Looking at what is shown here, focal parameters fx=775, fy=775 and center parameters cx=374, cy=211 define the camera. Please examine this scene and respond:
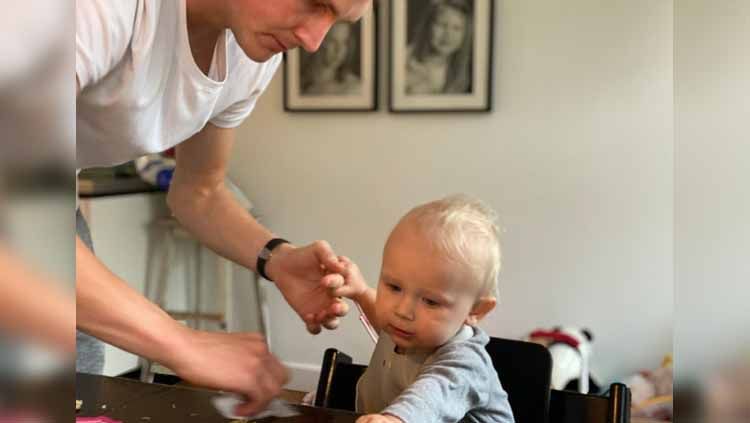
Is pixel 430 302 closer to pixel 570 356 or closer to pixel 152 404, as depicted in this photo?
pixel 152 404

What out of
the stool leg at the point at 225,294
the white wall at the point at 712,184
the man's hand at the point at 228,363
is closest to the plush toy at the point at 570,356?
the stool leg at the point at 225,294

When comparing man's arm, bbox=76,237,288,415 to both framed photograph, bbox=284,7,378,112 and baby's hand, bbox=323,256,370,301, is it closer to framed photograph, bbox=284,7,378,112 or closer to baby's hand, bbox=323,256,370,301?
baby's hand, bbox=323,256,370,301

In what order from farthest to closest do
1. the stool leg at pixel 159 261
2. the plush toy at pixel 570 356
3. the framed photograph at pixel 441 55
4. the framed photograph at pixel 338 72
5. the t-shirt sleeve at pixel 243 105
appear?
the stool leg at pixel 159 261, the framed photograph at pixel 338 72, the framed photograph at pixel 441 55, the plush toy at pixel 570 356, the t-shirt sleeve at pixel 243 105

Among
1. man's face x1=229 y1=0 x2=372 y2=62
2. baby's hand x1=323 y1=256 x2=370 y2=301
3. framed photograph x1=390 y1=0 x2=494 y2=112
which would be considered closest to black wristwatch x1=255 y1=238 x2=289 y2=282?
baby's hand x1=323 y1=256 x2=370 y2=301

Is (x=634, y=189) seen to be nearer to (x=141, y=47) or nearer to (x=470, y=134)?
(x=470, y=134)

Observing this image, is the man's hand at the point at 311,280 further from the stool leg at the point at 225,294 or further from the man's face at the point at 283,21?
the stool leg at the point at 225,294

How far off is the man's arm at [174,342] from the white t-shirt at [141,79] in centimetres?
10

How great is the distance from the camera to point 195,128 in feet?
3.05

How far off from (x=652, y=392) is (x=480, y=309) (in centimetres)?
145

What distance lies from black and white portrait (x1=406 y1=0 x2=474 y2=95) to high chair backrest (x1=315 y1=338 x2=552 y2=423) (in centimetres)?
153

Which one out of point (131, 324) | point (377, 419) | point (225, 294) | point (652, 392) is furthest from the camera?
point (225, 294)

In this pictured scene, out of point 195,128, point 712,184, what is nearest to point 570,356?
point 195,128

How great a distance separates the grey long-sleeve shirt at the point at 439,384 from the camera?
75 centimetres

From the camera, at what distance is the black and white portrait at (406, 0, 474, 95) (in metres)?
2.37
